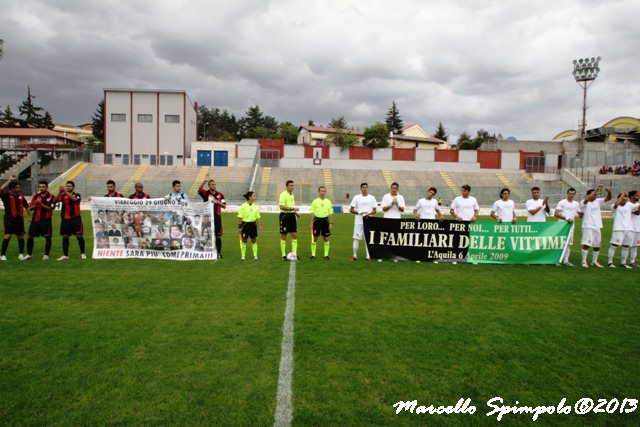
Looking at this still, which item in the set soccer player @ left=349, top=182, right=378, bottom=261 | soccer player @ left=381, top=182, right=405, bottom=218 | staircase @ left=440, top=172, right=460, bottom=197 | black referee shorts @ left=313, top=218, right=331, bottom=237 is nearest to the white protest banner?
black referee shorts @ left=313, top=218, right=331, bottom=237

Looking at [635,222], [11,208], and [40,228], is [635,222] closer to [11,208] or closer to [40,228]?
[40,228]

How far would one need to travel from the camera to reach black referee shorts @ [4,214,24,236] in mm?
9438

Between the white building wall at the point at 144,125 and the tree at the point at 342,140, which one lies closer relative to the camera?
the white building wall at the point at 144,125

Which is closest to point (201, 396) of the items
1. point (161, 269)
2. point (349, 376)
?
point (349, 376)

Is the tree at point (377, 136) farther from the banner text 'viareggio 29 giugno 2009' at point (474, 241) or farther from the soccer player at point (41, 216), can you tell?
the soccer player at point (41, 216)

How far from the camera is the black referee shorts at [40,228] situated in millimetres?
9672

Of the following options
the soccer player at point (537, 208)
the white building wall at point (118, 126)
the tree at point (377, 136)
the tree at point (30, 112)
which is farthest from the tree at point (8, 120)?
the soccer player at point (537, 208)

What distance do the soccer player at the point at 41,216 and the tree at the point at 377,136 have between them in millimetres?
48818

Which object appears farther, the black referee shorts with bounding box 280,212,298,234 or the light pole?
the light pole

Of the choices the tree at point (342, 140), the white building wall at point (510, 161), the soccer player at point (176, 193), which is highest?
the tree at point (342, 140)

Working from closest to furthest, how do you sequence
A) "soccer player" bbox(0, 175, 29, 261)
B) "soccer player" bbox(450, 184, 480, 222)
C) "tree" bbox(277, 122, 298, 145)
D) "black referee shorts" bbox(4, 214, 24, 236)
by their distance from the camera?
"soccer player" bbox(0, 175, 29, 261) → "black referee shorts" bbox(4, 214, 24, 236) → "soccer player" bbox(450, 184, 480, 222) → "tree" bbox(277, 122, 298, 145)

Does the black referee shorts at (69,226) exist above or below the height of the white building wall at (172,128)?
below

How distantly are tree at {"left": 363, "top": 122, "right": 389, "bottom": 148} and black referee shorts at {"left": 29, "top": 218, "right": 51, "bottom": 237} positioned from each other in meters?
48.9

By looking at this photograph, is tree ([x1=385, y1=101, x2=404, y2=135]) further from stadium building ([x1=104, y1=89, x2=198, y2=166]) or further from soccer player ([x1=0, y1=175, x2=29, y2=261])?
soccer player ([x1=0, y1=175, x2=29, y2=261])
